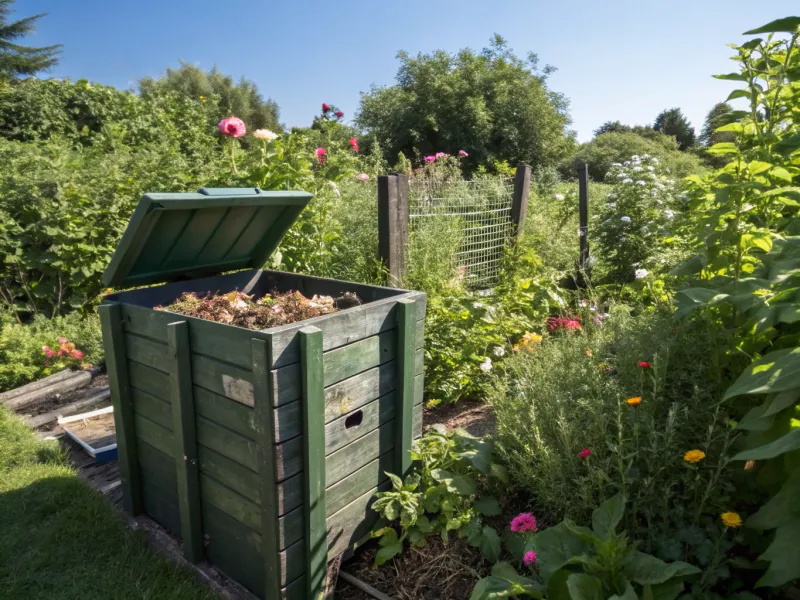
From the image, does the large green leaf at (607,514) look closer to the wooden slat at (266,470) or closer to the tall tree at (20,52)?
the wooden slat at (266,470)

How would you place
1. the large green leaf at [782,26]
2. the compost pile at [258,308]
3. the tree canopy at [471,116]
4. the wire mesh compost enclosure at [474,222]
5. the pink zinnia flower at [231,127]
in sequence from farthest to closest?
the tree canopy at [471,116] < the wire mesh compost enclosure at [474,222] < the pink zinnia flower at [231,127] < the compost pile at [258,308] < the large green leaf at [782,26]

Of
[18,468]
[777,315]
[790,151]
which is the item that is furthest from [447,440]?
[18,468]

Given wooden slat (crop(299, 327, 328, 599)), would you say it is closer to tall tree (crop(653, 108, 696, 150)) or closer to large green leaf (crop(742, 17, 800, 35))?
large green leaf (crop(742, 17, 800, 35))

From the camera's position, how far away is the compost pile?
7.27 ft

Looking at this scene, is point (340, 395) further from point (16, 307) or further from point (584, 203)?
point (584, 203)

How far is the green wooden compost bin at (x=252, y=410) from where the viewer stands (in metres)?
1.80

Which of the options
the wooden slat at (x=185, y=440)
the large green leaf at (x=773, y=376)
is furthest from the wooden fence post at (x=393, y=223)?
the large green leaf at (x=773, y=376)

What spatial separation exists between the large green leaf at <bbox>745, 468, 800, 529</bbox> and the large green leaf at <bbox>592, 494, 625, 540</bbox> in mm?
397

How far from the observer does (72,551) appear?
240 cm

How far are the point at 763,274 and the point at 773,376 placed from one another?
0.85 metres

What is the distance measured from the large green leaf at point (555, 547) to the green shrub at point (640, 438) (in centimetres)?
16

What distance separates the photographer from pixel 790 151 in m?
1.79

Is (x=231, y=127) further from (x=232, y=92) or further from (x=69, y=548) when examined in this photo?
(x=232, y=92)

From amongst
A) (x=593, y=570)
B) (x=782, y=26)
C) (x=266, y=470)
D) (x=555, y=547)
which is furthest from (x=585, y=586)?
(x=782, y=26)
